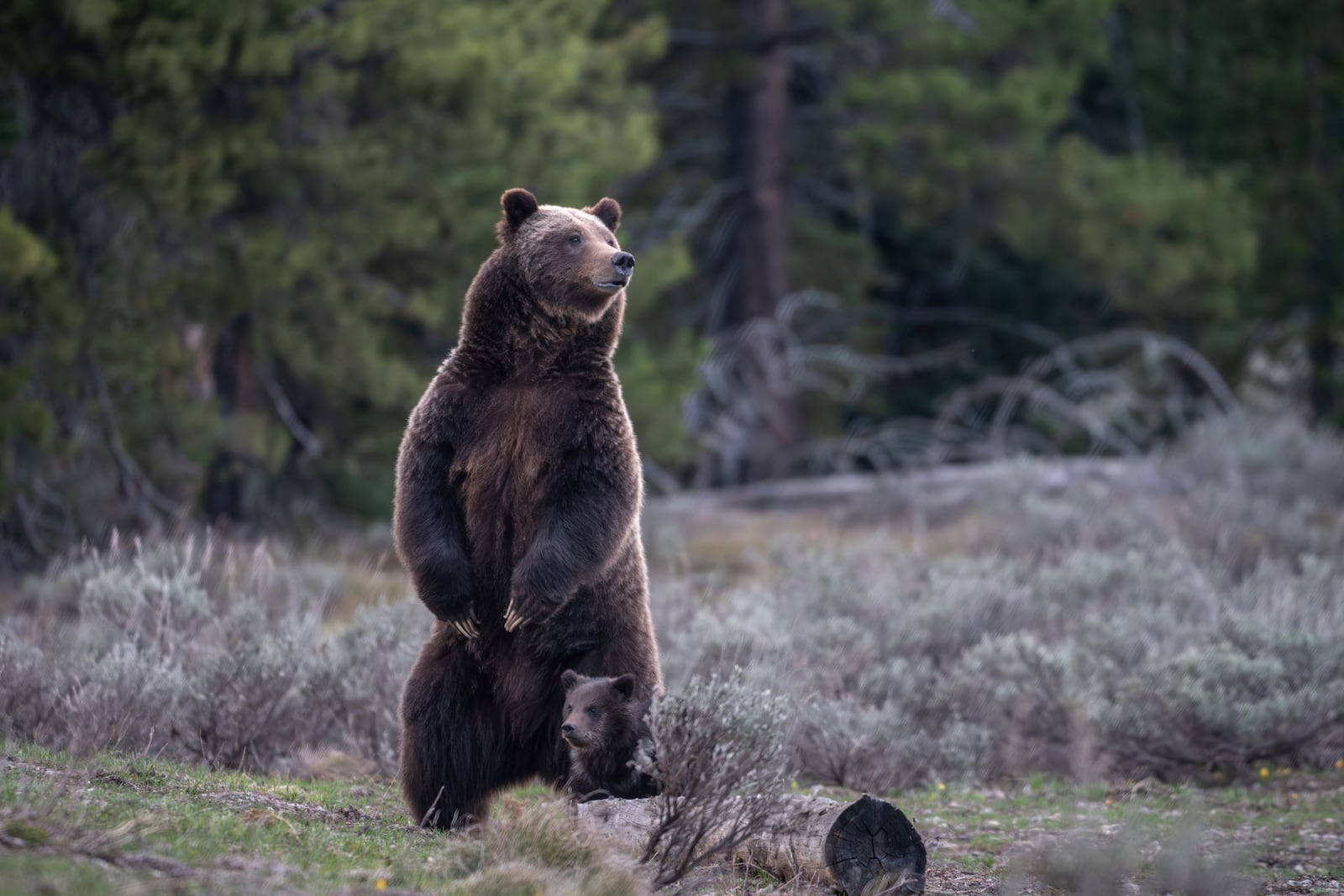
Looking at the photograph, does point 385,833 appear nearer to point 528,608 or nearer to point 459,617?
point 459,617

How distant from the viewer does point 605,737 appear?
201 inches

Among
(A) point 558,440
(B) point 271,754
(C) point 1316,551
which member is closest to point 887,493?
(C) point 1316,551

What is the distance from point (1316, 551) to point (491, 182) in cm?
802

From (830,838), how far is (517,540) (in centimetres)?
159

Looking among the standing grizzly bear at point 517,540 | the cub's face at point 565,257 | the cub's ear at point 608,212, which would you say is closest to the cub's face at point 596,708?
the standing grizzly bear at point 517,540

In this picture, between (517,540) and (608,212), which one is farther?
(608,212)

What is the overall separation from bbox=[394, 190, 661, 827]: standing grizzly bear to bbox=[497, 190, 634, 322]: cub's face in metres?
0.01

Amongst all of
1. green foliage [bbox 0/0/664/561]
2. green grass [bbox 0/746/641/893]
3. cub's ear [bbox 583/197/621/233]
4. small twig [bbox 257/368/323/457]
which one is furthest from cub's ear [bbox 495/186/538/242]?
small twig [bbox 257/368/323/457]

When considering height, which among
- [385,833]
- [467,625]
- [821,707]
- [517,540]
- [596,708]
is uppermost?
[517,540]

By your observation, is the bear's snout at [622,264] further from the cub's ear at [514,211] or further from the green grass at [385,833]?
the green grass at [385,833]

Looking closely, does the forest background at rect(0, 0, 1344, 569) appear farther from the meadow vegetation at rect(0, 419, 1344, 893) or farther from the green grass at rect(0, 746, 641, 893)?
the green grass at rect(0, 746, 641, 893)

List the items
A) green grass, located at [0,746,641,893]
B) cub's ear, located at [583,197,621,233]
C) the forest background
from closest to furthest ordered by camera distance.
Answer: green grass, located at [0,746,641,893] < cub's ear, located at [583,197,621,233] < the forest background

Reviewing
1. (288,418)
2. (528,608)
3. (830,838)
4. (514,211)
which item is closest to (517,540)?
(528,608)

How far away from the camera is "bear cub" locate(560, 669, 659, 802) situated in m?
5.07
